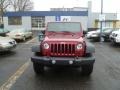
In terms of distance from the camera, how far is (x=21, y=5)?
8350 centimetres

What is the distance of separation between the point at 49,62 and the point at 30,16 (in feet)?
180

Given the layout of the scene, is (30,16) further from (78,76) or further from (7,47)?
(78,76)

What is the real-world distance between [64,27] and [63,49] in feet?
7.36

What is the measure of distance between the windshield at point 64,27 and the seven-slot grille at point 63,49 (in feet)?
6.36

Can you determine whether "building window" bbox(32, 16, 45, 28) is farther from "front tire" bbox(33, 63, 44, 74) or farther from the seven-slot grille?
the seven-slot grille

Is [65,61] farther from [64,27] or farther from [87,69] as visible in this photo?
[64,27]

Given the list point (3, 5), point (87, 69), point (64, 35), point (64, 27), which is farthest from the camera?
point (3, 5)

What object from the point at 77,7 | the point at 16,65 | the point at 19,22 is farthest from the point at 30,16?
the point at 16,65

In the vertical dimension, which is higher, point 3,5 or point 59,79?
point 3,5

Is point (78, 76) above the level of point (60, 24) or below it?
below

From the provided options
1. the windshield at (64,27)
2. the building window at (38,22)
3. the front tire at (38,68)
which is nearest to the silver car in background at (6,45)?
the windshield at (64,27)

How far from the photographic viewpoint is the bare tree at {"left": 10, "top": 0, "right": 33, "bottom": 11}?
79500 mm

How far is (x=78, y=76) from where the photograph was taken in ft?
33.4

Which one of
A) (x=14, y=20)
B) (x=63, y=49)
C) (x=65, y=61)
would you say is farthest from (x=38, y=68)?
(x=14, y=20)
